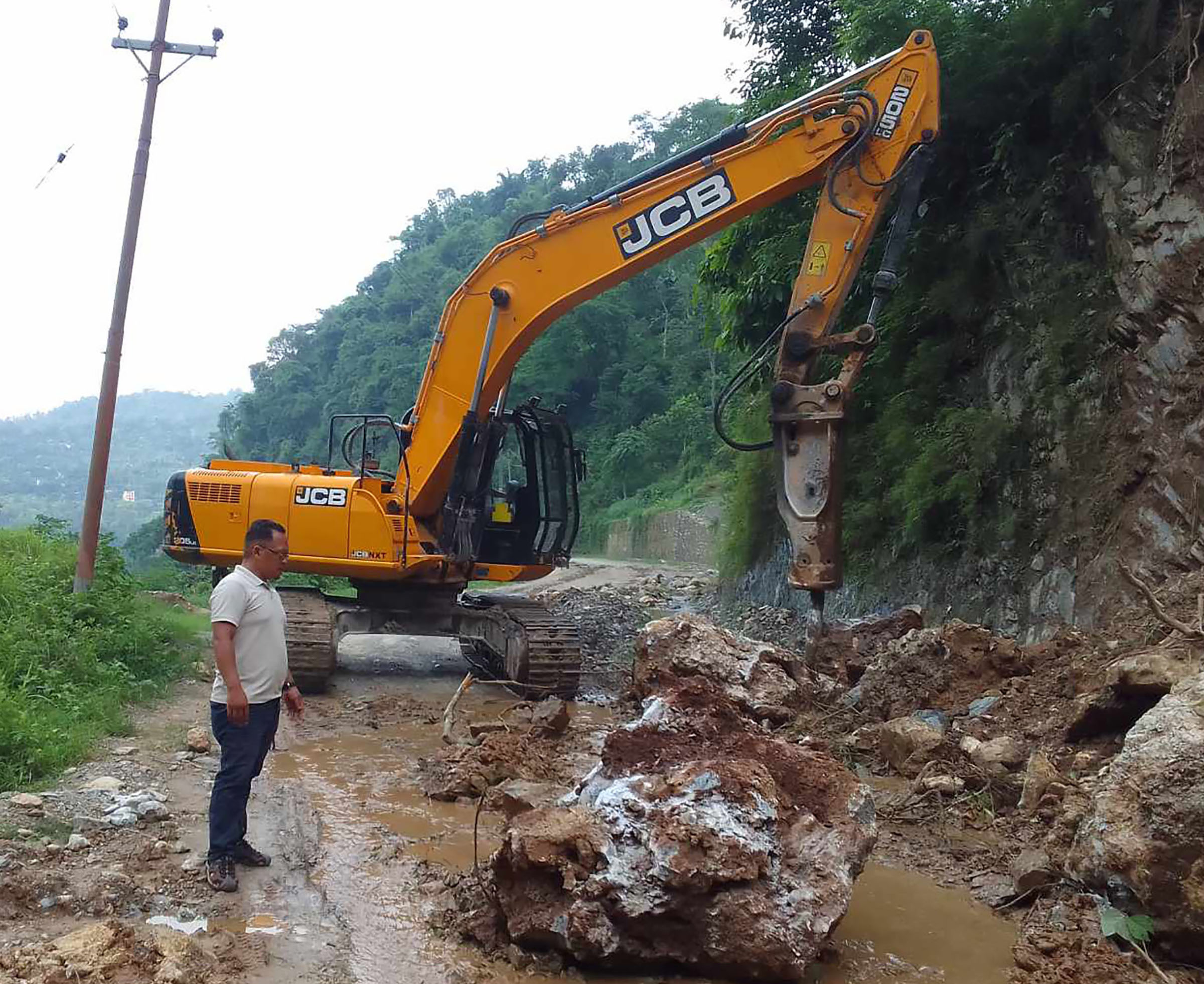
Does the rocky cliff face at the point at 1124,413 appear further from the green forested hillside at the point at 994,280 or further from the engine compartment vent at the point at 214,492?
the engine compartment vent at the point at 214,492

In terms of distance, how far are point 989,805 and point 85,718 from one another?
17.8ft

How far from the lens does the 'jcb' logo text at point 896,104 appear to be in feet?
24.3

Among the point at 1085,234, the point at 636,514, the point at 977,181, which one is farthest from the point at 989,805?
the point at 636,514

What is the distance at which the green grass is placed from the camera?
5.59m

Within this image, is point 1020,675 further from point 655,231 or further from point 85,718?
point 85,718

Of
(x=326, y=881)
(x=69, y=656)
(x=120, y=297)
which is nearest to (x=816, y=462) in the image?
(x=326, y=881)

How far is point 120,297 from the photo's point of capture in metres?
9.94

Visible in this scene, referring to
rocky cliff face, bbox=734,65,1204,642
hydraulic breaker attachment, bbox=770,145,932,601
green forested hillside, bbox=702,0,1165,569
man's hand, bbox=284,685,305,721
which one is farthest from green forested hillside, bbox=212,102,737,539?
man's hand, bbox=284,685,305,721

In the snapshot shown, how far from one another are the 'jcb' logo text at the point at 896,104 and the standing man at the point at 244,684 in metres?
5.30

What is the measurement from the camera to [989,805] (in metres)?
5.13

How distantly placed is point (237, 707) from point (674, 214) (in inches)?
204

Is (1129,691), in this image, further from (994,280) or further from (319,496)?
(319,496)

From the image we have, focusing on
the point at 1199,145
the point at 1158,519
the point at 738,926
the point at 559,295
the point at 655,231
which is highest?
the point at 1199,145

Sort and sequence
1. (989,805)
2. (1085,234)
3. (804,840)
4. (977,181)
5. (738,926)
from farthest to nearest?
(977,181)
(1085,234)
(989,805)
(804,840)
(738,926)
